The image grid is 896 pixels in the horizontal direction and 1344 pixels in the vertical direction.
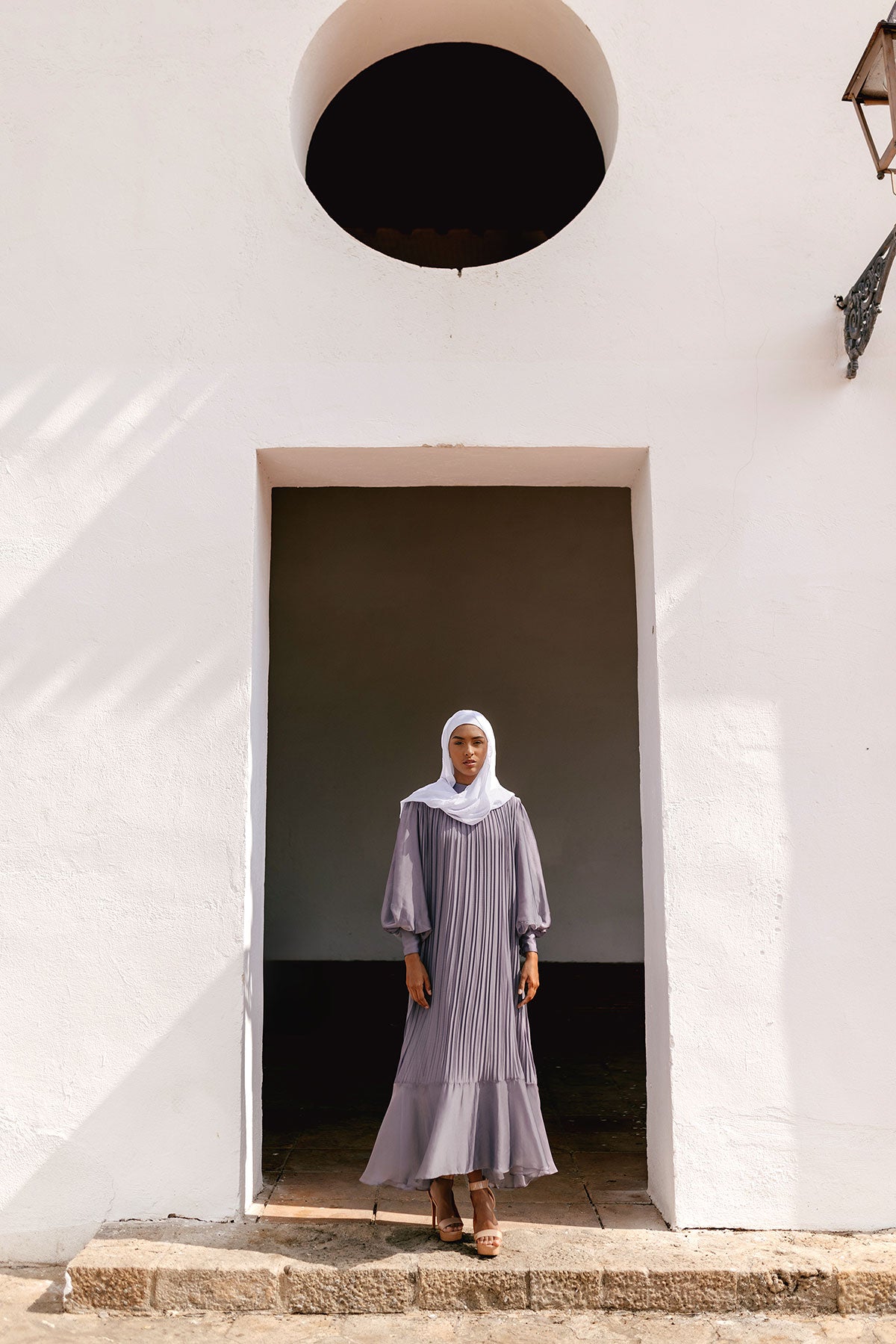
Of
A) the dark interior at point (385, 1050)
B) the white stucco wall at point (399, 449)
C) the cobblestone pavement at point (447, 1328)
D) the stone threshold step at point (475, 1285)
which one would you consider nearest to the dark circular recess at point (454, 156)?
the white stucco wall at point (399, 449)

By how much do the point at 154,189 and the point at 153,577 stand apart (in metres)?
1.41

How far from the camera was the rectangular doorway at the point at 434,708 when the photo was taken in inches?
279

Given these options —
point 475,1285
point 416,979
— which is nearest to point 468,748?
point 416,979

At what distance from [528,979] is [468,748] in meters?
0.79

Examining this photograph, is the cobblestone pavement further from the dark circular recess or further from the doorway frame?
the dark circular recess

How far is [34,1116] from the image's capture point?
357 cm

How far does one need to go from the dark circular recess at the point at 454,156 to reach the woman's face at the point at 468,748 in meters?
3.28

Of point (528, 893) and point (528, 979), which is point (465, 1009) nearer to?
point (528, 979)

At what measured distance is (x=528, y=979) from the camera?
3.57 meters

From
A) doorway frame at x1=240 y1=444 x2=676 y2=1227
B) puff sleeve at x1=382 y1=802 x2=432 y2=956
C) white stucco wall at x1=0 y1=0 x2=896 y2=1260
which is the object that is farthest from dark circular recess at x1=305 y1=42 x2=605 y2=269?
puff sleeve at x1=382 y1=802 x2=432 y2=956

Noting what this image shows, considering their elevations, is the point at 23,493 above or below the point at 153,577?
above

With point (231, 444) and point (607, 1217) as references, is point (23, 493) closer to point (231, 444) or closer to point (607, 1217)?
point (231, 444)

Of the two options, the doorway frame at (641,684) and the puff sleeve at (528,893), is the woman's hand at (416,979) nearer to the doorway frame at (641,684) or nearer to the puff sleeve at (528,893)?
the puff sleeve at (528,893)

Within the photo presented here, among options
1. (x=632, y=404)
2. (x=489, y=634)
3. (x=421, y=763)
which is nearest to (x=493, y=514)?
(x=489, y=634)
